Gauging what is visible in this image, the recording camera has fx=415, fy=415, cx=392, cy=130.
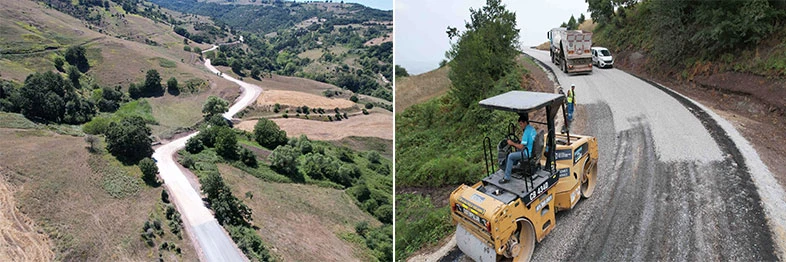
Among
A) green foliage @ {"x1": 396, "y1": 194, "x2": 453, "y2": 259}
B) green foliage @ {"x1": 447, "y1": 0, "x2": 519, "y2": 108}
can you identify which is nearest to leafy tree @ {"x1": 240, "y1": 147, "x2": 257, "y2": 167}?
green foliage @ {"x1": 447, "y1": 0, "x2": 519, "y2": 108}

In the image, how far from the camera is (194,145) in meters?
50.2

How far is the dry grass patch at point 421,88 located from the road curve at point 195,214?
17402 mm

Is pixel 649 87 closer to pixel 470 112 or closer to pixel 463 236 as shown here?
pixel 470 112

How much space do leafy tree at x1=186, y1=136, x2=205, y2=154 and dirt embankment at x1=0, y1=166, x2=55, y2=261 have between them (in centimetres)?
2039

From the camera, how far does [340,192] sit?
4650 cm

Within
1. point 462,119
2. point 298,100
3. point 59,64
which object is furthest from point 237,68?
point 462,119

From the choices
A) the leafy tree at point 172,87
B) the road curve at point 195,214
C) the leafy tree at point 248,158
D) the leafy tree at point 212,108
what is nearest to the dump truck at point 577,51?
the road curve at point 195,214

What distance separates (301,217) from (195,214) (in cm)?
870

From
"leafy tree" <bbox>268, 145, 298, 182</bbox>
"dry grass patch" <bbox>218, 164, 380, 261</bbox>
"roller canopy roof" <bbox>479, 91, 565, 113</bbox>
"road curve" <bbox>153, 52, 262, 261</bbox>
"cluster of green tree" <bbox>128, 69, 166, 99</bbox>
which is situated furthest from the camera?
"cluster of green tree" <bbox>128, 69, 166, 99</bbox>

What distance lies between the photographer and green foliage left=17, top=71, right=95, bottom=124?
172ft

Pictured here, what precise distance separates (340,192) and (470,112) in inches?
1078

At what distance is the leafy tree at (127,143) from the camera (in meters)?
41.5

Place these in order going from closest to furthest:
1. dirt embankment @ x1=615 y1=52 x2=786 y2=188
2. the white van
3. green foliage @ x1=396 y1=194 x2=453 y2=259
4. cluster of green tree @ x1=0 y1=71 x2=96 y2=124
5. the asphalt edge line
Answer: the asphalt edge line < green foliage @ x1=396 y1=194 x2=453 y2=259 < dirt embankment @ x1=615 y1=52 x2=786 y2=188 < the white van < cluster of green tree @ x1=0 y1=71 x2=96 y2=124

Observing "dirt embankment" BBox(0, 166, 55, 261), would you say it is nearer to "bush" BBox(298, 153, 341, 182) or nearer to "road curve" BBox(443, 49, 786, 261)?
"bush" BBox(298, 153, 341, 182)
